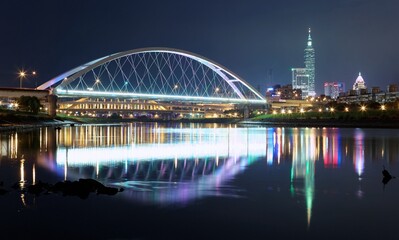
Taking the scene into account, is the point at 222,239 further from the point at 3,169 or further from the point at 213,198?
the point at 3,169

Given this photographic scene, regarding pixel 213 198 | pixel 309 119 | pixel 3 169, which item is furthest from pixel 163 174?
pixel 309 119

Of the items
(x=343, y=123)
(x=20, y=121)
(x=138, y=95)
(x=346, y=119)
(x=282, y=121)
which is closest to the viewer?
(x=20, y=121)

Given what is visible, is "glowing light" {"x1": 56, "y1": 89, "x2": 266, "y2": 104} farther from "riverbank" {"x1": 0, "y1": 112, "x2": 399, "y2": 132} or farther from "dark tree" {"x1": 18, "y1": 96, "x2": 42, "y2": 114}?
"dark tree" {"x1": 18, "y1": 96, "x2": 42, "y2": 114}

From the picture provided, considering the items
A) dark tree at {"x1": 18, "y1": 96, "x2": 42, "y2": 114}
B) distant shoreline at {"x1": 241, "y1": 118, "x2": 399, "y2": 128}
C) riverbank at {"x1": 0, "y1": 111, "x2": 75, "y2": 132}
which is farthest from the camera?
dark tree at {"x1": 18, "y1": 96, "x2": 42, "y2": 114}

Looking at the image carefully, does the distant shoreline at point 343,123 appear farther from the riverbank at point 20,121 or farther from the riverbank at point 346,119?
the riverbank at point 20,121

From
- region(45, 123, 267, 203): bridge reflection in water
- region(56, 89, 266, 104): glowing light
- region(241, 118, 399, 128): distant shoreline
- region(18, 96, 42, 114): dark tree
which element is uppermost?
region(56, 89, 266, 104): glowing light

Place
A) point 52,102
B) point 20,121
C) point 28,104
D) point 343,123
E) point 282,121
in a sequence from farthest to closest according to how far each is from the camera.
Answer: point 282,121, point 343,123, point 52,102, point 28,104, point 20,121

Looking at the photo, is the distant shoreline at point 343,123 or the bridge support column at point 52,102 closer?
the distant shoreline at point 343,123

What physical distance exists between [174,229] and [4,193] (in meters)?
5.03

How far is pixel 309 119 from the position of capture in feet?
279

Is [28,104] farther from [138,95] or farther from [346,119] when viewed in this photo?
[346,119]

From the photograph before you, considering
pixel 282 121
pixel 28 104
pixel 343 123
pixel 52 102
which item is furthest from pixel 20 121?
pixel 282 121

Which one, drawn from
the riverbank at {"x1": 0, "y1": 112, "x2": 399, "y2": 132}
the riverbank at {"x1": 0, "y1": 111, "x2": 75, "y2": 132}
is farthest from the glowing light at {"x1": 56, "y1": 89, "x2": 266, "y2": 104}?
the riverbank at {"x1": 0, "y1": 111, "x2": 75, "y2": 132}

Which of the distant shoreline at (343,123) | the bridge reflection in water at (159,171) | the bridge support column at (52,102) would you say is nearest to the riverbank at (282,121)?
the distant shoreline at (343,123)
